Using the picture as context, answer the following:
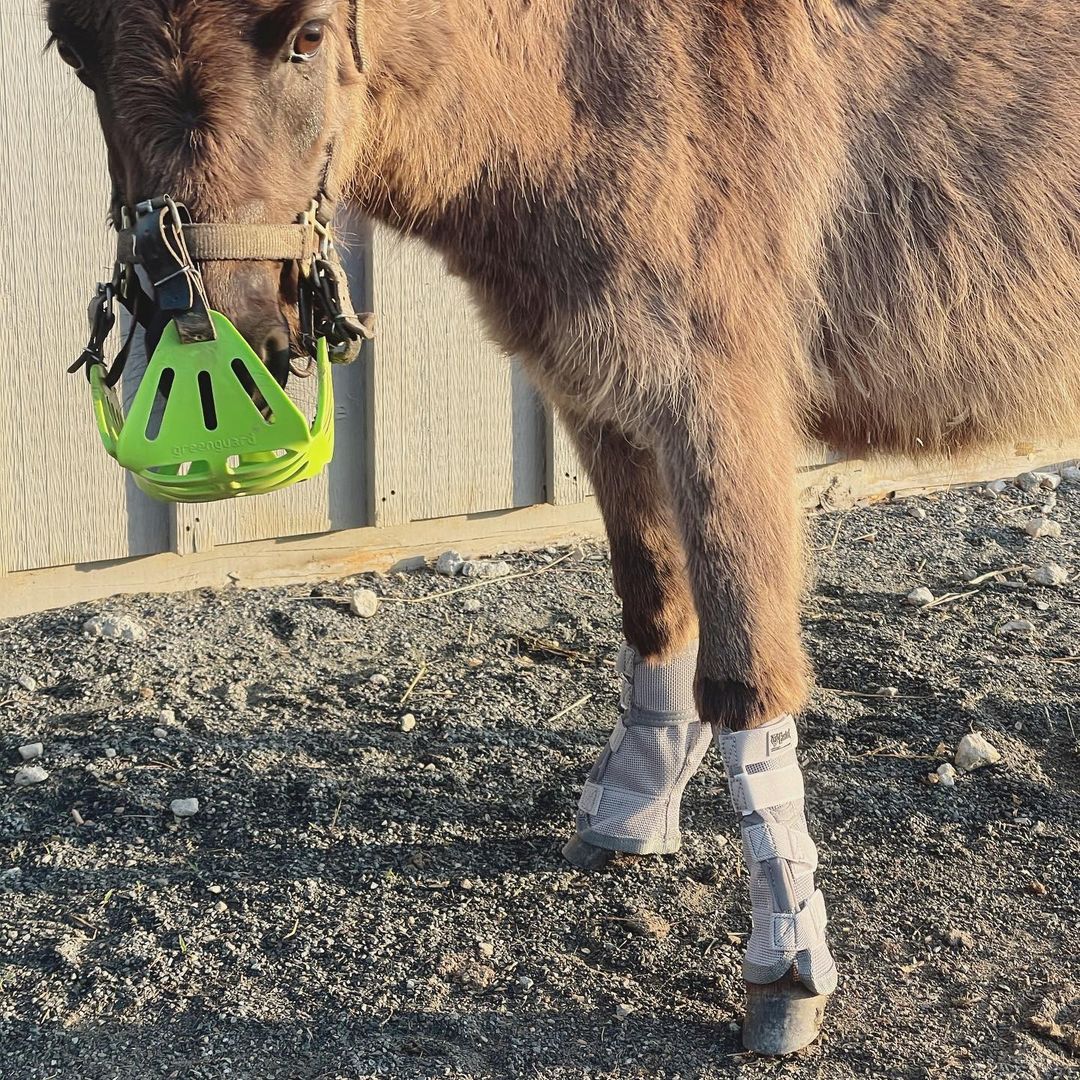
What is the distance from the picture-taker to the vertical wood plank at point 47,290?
144 inches

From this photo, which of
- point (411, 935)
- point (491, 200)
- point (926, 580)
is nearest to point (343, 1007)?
point (411, 935)

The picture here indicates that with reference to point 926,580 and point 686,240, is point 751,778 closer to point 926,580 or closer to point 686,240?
point 686,240

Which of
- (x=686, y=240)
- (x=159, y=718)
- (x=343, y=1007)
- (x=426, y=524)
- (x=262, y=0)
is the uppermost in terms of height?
(x=262, y=0)

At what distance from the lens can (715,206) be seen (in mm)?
2369

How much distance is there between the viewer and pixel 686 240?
2326mm

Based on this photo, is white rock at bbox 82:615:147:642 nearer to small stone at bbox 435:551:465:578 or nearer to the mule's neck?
small stone at bbox 435:551:465:578

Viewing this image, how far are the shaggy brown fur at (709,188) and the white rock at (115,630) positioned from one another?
168cm

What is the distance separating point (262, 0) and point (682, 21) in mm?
893

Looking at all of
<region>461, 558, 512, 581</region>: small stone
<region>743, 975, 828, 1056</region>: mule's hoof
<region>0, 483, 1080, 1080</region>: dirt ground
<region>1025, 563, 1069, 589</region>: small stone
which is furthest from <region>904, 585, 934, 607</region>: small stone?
<region>743, 975, 828, 1056</region>: mule's hoof

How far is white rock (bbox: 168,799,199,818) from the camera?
2.93 m

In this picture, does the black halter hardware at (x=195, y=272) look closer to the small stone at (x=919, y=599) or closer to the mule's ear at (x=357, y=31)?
the mule's ear at (x=357, y=31)

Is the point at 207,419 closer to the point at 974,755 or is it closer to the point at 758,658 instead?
the point at 758,658

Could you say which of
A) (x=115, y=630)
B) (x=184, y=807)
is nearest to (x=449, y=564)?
(x=115, y=630)

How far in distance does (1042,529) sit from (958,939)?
2.64m
